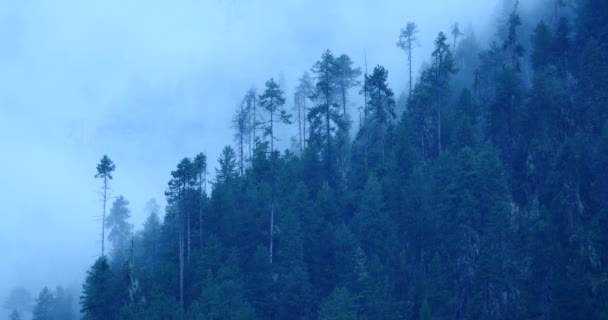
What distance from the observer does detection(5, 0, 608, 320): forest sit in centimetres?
4009

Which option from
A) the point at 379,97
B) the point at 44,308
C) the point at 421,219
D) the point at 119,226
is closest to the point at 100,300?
the point at 421,219

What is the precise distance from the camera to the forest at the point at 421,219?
40094 millimetres

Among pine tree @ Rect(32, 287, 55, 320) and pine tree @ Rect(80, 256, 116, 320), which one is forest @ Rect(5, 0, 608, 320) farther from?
pine tree @ Rect(32, 287, 55, 320)

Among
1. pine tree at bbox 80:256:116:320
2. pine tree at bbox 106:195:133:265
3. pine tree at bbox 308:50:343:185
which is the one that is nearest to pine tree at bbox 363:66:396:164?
pine tree at bbox 308:50:343:185

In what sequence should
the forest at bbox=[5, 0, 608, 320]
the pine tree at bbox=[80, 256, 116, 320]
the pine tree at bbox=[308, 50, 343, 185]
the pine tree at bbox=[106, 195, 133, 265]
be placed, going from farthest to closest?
the pine tree at bbox=[106, 195, 133, 265] < the pine tree at bbox=[308, 50, 343, 185] < the pine tree at bbox=[80, 256, 116, 320] < the forest at bbox=[5, 0, 608, 320]

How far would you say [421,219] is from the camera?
4659 centimetres

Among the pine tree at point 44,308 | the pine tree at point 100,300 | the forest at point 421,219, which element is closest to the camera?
the forest at point 421,219

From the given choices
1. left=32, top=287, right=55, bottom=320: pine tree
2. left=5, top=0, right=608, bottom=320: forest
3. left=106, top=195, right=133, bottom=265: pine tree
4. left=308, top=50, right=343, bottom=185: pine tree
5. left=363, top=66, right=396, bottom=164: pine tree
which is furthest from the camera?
left=106, top=195, right=133, bottom=265: pine tree

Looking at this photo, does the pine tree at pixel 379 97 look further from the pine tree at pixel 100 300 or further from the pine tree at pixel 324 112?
the pine tree at pixel 100 300

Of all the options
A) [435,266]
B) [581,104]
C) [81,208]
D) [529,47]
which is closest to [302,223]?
[435,266]

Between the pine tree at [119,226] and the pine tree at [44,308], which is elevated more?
the pine tree at [119,226]

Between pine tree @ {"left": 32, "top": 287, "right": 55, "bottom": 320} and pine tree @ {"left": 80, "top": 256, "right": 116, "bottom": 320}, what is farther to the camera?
pine tree @ {"left": 32, "top": 287, "right": 55, "bottom": 320}

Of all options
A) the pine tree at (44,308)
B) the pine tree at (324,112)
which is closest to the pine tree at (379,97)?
the pine tree at (324,112)

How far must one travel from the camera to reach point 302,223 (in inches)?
1927
